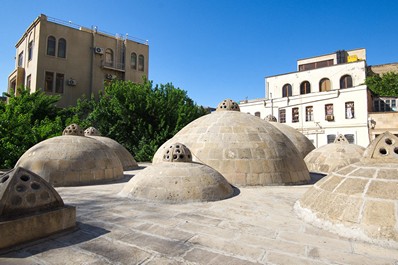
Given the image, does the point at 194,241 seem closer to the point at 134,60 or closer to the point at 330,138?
the point at 330,138

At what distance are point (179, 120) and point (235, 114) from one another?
1245 centimetres

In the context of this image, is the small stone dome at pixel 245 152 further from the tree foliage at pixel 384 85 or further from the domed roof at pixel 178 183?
the tree foliage at pixel 384 85

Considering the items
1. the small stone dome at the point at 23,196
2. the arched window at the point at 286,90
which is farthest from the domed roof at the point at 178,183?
the arched window at the point at 286,90

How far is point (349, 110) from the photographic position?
25.2 metres

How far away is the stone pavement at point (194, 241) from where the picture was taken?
3.22m

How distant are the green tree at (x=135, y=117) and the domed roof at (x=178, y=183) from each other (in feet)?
50.2

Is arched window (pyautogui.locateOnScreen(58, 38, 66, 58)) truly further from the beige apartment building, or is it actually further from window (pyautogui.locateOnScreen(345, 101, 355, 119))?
window (pyautogui.locateOnScreen(345, 101, 355, 119))

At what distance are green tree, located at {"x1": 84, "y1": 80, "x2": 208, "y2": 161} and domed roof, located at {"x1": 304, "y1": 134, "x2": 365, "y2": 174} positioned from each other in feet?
40.0

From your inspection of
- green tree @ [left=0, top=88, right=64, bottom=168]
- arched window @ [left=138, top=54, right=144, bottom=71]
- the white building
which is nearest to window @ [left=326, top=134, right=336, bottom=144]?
the white building

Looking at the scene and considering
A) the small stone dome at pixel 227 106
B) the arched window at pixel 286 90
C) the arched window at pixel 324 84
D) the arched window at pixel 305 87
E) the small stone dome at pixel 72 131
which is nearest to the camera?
the small stone dome at pixel 72 131

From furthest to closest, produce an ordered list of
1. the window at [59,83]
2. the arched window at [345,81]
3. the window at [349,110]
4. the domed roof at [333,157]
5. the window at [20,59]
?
the arched window at [345,81] < the window at [20,59] < the window at [59,83] < the window at [349,110] < the domed roof at [333,157]

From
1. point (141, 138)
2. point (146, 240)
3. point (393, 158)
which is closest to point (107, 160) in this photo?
point (146, 240)

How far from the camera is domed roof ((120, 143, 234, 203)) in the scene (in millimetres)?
6383

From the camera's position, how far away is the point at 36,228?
3762 mm
